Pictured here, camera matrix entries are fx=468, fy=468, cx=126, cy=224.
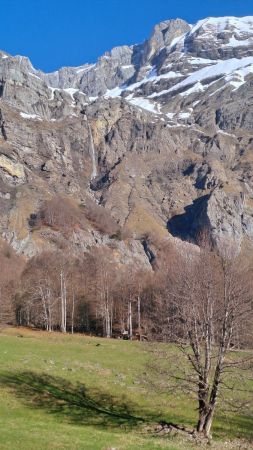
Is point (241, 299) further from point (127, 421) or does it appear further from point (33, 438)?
point (33, 438)

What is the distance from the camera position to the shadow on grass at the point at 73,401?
100ft

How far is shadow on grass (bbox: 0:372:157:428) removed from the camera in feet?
100

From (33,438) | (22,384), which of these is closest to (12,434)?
(33,438)

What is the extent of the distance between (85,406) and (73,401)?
3.24 feet

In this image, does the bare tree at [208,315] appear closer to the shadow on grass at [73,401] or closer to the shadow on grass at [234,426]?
the shadow on grass at [234,426]

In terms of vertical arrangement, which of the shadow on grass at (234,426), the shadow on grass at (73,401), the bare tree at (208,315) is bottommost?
the shadow on grass at (234,426)

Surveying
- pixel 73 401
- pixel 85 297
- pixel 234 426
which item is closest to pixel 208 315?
pixel 234 426

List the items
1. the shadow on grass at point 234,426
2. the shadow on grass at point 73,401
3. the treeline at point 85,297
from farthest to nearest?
the treeline at point 85,297, the shadow on grass at point 73,401, the shadow on grass at point 234,426

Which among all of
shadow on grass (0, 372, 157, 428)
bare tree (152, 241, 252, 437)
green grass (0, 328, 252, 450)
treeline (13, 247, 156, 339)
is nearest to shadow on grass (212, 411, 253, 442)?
green grass (0, 328, 252, 450)

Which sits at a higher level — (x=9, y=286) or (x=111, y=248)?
(x=111, y=248)

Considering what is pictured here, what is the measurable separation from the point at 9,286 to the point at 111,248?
94930 millimetres

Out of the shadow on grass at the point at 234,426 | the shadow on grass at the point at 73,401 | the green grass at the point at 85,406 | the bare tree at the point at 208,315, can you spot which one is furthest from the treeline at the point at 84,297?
the bare tree at the point at 208,315

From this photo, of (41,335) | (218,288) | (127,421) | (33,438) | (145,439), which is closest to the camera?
(33,438)

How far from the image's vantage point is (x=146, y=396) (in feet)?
121
